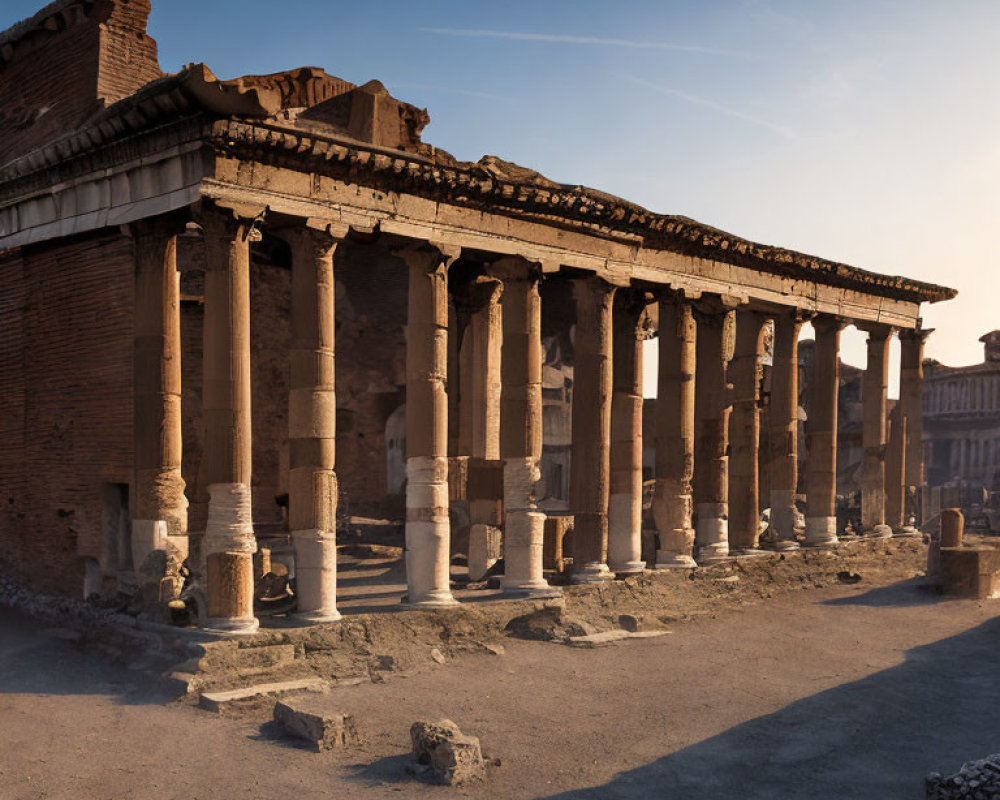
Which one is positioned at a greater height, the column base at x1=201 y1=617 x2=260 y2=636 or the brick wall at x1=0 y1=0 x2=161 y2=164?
the brick wall at x1=0 y1=0 x2=161 y2=164

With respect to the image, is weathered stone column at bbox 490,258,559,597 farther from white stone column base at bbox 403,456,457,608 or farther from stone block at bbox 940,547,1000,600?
stone block at bbox 940,547,1000,600

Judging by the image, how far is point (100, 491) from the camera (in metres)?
13.0

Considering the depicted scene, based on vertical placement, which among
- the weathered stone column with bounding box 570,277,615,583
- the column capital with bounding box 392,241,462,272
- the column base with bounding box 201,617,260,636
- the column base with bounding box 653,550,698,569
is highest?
the column capital with bounding box 392,241,462,272

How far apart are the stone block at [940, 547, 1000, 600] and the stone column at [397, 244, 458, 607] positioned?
33.9 ft

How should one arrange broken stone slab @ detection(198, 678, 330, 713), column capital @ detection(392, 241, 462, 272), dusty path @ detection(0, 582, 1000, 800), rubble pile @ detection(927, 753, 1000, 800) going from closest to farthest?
rubble pile @ detection(927, 753, 1000, 800), dusty path @ detection(0, 582, 1000, 800), broken stone slab @ detection(198, 678, 330, 713), column capital @ detection(392, 241, 462, 272)

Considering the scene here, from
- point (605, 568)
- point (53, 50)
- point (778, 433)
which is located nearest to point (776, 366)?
point (778, 433)

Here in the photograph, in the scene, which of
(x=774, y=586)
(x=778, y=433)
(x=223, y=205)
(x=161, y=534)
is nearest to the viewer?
(x=223, y=205)

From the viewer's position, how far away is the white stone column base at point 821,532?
2020cm

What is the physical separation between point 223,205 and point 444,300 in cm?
337

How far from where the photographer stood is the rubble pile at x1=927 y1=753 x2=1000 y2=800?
22.8 feet

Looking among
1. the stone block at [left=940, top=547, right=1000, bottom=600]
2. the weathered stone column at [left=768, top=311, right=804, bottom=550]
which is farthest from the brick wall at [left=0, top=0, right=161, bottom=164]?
the stone block at [left=940, top=547, right=1000, bottom=600]

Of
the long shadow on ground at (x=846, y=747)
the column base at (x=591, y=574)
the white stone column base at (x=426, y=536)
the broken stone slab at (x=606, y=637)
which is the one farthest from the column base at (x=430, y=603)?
the long shadow on ground at (x=846, y=747)

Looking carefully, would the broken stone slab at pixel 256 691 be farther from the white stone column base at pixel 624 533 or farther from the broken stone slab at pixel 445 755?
the white stone column base at pixel 624 533

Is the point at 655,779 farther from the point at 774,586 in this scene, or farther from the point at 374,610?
the point at 774,586
